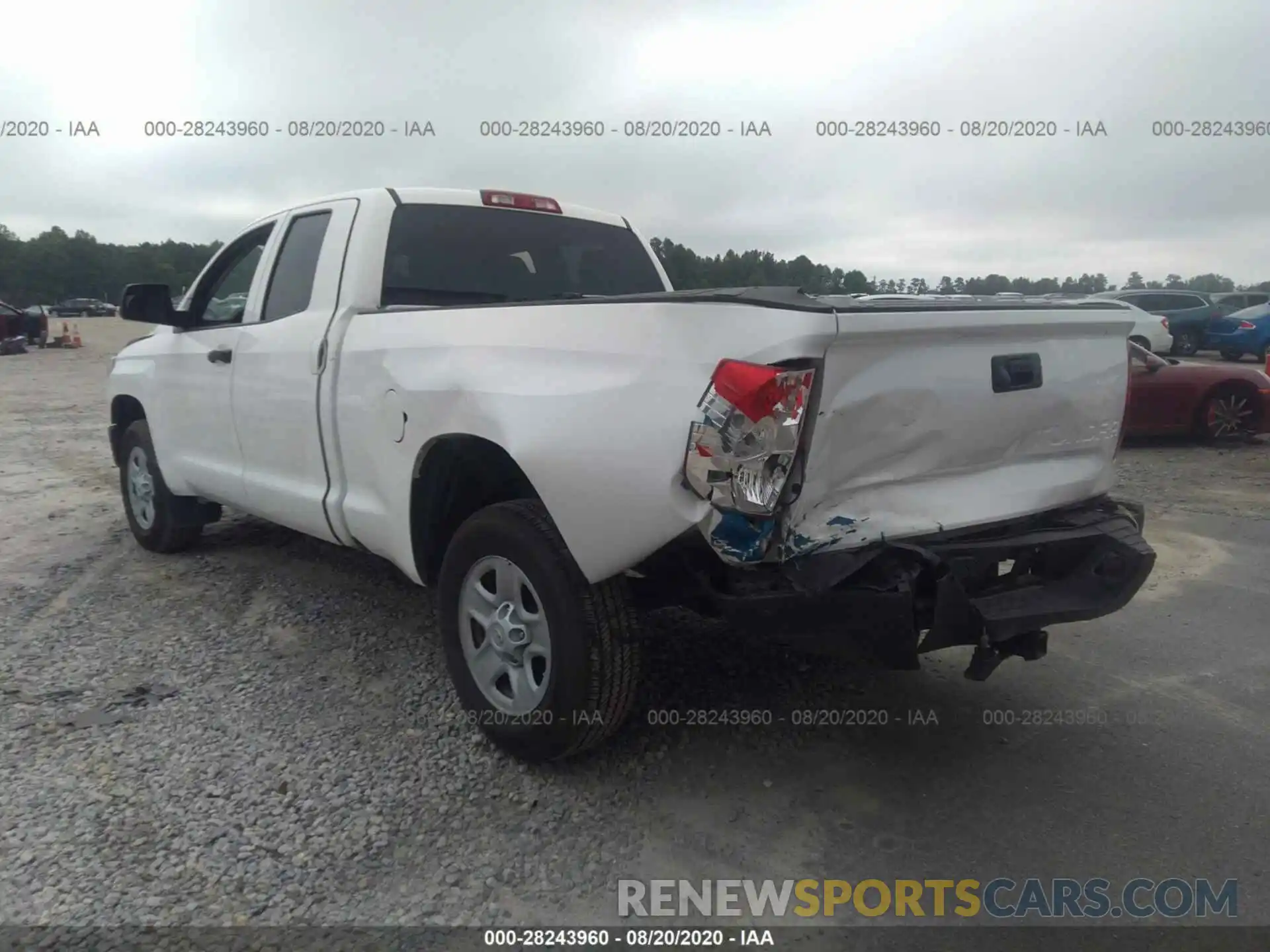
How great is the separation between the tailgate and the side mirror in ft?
12.6

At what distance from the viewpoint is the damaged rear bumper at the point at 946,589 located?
2.58 meters

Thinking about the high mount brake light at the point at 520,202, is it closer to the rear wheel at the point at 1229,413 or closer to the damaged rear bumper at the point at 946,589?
the damaged rear bumper at the point at 946,589

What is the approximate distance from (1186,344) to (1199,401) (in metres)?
13.0

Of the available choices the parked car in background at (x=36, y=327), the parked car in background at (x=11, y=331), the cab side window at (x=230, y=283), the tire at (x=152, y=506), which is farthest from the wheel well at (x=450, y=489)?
the parked car in background at (x=36, y=327)

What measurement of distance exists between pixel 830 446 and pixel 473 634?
4.78 feet

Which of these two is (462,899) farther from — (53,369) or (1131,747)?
(53,369)

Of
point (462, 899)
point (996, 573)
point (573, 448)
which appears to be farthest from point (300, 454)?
point (996, 573)

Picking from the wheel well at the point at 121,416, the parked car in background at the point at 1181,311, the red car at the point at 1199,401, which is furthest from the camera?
the parked car in background at the point at 1181,311

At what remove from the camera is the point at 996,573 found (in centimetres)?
298

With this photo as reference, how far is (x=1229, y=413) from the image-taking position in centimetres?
1038

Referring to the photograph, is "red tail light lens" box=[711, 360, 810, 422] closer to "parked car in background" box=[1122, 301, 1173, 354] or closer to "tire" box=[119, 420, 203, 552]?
"tire" box=[119, 420, 203, 552]

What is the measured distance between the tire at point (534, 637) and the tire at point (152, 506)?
9.63 feet

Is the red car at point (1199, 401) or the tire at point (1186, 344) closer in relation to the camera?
the red car at point (1199, 401)

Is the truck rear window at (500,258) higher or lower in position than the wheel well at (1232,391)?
higher
